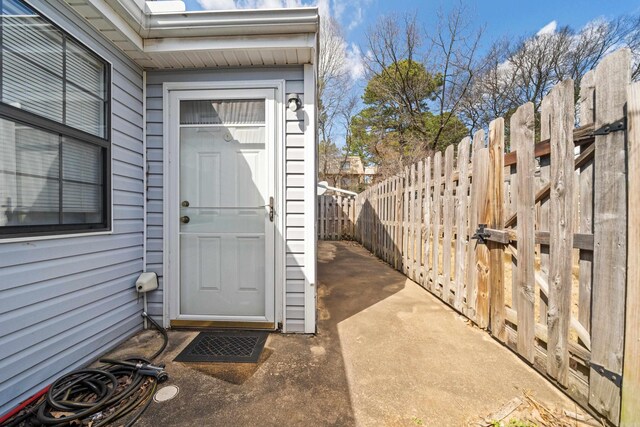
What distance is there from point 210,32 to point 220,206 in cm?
145

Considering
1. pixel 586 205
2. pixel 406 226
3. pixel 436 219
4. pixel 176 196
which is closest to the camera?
pixel 586 205

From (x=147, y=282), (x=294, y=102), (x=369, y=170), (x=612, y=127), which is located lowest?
(x=147, y=282)

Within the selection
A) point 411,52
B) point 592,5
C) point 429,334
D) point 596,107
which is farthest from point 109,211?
point 592,5

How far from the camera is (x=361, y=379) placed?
1.78 m

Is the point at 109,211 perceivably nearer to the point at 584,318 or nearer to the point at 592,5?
the point at 584,318

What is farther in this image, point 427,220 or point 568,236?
point 427,220

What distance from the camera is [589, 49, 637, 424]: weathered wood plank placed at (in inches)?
51.3

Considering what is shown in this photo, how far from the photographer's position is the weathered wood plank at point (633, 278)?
1.25m

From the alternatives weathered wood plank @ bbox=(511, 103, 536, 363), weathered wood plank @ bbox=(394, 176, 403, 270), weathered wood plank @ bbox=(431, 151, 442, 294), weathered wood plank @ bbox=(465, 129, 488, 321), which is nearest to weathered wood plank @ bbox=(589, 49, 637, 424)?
weathered wood plank @ bbox=(511, 103, 536, 363)

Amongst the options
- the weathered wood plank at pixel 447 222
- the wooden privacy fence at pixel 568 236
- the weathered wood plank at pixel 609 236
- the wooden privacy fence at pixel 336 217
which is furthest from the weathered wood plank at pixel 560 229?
the wooden privacy fence at pixel 336 217

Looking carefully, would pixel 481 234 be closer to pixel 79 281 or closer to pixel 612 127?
pixel 612 127

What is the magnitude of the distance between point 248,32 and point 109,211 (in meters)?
1.82

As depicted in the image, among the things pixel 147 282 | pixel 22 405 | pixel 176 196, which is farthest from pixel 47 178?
pixel 22 405

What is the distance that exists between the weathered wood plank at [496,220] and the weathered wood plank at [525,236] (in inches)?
9.0
